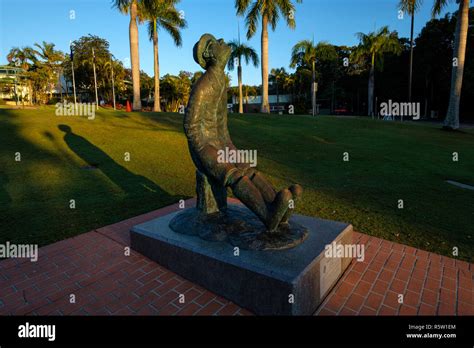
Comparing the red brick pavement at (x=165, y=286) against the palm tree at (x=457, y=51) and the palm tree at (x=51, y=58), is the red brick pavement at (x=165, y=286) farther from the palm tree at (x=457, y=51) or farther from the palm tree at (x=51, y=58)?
the palm tree at (x=51, y=58)

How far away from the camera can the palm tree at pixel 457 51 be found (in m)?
16.7

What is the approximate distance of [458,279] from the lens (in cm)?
350

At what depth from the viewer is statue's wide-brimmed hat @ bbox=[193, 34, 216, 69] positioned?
3486 mm

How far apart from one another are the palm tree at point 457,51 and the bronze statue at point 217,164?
19.2 m

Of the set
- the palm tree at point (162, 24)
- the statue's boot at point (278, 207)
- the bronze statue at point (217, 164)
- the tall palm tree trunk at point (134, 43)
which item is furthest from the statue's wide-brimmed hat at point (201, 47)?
the palm tree at point (162, 24)

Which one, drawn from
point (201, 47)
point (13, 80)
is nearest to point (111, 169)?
point (201, 47)

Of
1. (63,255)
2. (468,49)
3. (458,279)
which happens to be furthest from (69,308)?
(468,49)

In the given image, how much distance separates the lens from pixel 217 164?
335cm

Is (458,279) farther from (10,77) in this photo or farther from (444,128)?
(10,77)

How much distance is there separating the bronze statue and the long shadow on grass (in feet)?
9.57

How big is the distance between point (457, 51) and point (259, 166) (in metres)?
15.8

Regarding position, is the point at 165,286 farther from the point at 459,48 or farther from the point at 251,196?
the point at 459,48

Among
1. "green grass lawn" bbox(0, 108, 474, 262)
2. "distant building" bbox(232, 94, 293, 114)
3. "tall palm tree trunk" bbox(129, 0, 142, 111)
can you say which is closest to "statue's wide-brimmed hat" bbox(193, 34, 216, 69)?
"green grass lawn" bbox(0, 108, 474, 262)

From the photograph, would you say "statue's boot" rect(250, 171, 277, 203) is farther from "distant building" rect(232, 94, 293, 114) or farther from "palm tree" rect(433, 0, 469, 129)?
"distant building" rect(232, 94, 293, 114)
